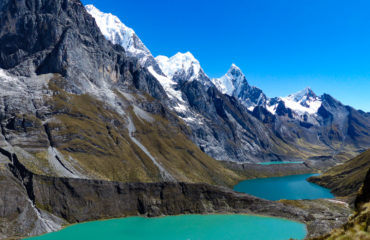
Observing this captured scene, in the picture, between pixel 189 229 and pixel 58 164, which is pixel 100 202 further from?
pixel 189 229

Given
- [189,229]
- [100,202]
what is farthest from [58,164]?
[189,229]

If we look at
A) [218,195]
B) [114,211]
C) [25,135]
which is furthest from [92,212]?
Answer: [25,135]

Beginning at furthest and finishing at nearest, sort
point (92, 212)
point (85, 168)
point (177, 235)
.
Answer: point (85, 168) < point (92, 212) < point (177, 235)

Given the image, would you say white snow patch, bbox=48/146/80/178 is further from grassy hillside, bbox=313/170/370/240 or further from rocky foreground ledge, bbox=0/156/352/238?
grassy hillside, bbox=313/170/370/240

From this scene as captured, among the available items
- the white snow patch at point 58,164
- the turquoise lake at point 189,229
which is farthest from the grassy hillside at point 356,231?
the white snow patch at point 58,164

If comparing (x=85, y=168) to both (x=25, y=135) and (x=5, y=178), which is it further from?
(x=5, y=178)

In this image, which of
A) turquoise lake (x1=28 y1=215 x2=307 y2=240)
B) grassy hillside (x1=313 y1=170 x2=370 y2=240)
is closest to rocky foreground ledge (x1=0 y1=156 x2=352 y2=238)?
turquoise lake (x1=28 y1=215 x2=307 y2=240)
